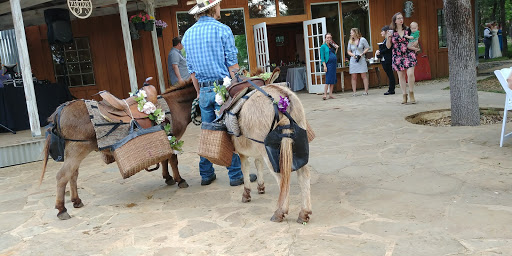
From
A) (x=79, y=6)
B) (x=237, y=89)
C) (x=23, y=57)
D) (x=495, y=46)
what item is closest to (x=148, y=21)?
(x=79, y=6)

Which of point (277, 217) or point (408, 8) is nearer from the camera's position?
point (277, 217)

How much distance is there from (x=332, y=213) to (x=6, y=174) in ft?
16.3

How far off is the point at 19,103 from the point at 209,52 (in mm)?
6501

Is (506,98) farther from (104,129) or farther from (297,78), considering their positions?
(297,78)

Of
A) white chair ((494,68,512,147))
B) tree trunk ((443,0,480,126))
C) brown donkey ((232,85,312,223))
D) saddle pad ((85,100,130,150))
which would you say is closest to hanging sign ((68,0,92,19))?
saddle pad ((85,100,130,150))

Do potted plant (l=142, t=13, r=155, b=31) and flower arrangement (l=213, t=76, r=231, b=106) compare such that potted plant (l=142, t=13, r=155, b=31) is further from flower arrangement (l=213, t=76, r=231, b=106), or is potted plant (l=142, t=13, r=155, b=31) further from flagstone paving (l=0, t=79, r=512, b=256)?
flower arrangement (l=213, t=76, r=231, b=106)

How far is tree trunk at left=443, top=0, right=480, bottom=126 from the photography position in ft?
20.0

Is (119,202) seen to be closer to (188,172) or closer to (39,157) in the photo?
(188,172)

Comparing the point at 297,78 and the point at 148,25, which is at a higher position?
the point at 148,25

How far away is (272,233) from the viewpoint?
3107 millimetres

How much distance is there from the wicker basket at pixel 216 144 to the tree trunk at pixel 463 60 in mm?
4141

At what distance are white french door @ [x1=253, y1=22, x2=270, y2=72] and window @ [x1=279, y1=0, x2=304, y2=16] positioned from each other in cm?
108

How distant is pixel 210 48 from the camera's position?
4.02 metres

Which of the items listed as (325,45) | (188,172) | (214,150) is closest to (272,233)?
(214,150)
